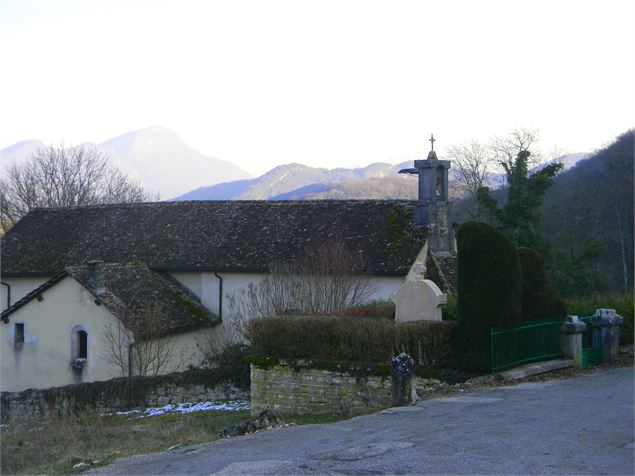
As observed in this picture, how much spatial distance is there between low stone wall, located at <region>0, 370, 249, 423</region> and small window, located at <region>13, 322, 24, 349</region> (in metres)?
4.82

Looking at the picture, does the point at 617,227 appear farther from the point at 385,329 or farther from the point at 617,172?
the point at 385,329

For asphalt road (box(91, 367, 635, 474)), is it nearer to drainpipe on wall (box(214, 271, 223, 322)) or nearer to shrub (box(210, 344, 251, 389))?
shrub (box(210, 344, 251, 389))

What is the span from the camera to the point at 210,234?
34406 mm

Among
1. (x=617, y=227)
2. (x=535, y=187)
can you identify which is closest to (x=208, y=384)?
(x=535, y=187)

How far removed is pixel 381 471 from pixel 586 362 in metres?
10.7

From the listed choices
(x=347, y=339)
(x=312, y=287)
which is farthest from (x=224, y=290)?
(x=347, y=339)

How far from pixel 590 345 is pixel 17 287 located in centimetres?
2496

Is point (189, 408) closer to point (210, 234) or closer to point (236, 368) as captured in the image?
point (236, 368)

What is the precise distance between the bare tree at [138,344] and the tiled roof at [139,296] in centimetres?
13

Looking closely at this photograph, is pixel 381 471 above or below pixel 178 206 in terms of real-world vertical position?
below

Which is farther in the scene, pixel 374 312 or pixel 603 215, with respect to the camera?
pixel 603 215

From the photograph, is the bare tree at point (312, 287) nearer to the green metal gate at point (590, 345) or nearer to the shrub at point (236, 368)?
the shrub at point (236, 368)

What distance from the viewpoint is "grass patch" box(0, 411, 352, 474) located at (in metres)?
14.5

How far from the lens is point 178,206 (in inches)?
1484
